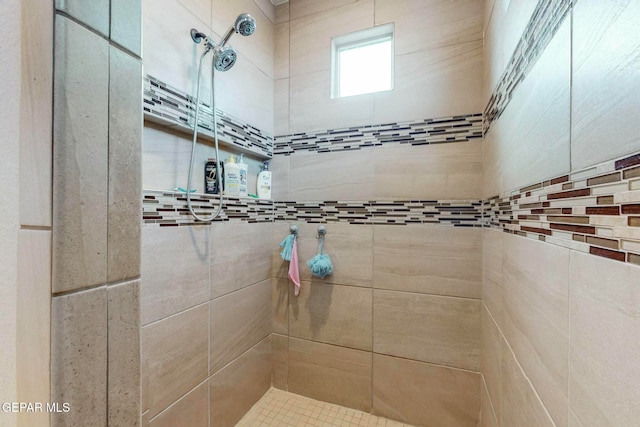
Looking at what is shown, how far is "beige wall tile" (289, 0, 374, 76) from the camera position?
5.09 ft

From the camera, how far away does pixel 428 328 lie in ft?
4.67

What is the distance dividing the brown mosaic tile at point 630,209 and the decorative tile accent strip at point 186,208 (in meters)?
1.20

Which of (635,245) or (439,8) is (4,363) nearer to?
(635,245)

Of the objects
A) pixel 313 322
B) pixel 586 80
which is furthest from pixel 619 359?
pixel 313 322

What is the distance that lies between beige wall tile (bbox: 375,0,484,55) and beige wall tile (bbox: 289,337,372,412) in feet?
5.66

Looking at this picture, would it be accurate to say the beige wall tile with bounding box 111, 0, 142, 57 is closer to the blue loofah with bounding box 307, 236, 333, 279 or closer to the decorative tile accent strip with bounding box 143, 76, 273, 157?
the decorative tile accent strip with bounding box 143, 76, 273, 157

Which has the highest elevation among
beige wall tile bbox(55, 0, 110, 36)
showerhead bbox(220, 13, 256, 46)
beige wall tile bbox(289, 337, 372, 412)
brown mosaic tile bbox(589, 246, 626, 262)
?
showerhead bbox(220, 13, 256, 46)

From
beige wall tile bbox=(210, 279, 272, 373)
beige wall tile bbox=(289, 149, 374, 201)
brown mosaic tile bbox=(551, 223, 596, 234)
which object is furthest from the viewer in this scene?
beige wall tile bbox=(289, 149, 374, 201)

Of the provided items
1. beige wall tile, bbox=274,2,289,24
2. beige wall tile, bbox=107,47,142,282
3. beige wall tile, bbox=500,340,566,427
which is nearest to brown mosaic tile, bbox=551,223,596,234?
beige wall tile, bbox=500,340,566,427

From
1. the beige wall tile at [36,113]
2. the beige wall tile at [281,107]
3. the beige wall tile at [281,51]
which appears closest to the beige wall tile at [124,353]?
the beige wall tile at [36,113]

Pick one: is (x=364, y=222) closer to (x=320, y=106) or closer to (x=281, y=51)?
(x=320, y=106)

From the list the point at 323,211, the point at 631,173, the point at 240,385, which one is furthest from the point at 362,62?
the point at 240,385

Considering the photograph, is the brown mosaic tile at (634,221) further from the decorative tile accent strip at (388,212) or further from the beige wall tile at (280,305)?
the beige wall tile at (280,305)

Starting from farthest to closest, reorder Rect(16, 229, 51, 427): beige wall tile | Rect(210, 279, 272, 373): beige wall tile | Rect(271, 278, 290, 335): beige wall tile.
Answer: Rect(271, 278, 290, 335): beige wall tile < Rect(210, 279, 272, 373): beige wall tile < Rect(16, 229, 51, 427): beige wall tile
